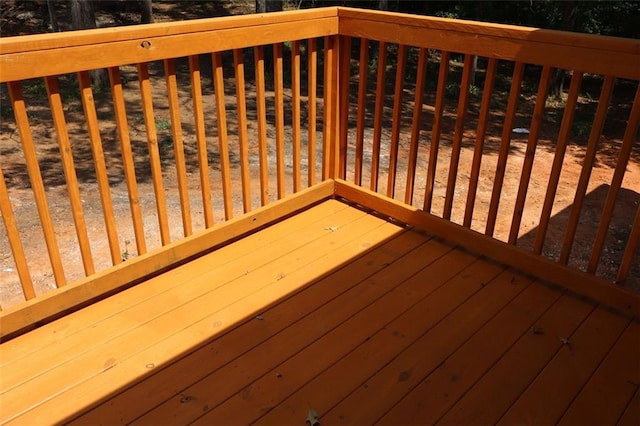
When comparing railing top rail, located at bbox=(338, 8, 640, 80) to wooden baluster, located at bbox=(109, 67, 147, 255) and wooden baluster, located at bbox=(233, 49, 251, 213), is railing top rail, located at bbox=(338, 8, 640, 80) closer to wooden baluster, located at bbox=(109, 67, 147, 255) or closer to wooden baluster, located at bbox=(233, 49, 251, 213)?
wooden baluster, located at bbox=(233, 49, 251, 213)

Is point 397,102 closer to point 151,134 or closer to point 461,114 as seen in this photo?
point 461,114

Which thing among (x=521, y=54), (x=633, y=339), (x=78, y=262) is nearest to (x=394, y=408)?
(x=633, y=339)

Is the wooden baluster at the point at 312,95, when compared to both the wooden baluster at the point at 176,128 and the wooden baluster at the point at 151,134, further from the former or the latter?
the wooden baluster at the point at 151,134

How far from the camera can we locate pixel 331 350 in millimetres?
2219

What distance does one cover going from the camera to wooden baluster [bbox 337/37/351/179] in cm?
321

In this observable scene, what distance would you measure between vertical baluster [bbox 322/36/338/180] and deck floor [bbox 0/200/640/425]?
814 mm

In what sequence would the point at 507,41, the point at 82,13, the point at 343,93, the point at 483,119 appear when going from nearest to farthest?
the point at 507,41 < the point at 483,119 < the point at 343,93 < the point at 82,13

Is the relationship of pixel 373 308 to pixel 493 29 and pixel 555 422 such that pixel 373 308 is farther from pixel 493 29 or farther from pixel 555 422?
pixel 493 29

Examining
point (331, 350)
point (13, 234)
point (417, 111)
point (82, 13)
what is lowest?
point (331, 350)

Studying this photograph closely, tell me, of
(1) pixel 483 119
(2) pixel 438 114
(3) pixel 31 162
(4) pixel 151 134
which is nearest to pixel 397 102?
(2) pixel 438 114

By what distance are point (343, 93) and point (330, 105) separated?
0.12 metres

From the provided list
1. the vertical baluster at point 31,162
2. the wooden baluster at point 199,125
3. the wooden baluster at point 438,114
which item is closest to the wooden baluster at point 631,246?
the wooden baluster at point 438,114

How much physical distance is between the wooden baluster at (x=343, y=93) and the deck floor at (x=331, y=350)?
867mm

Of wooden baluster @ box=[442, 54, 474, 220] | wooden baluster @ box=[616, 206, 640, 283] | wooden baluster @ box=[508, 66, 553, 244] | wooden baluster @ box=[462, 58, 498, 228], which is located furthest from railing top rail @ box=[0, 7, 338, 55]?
wooden baluster @ box=[616, 206, 640, 283]
